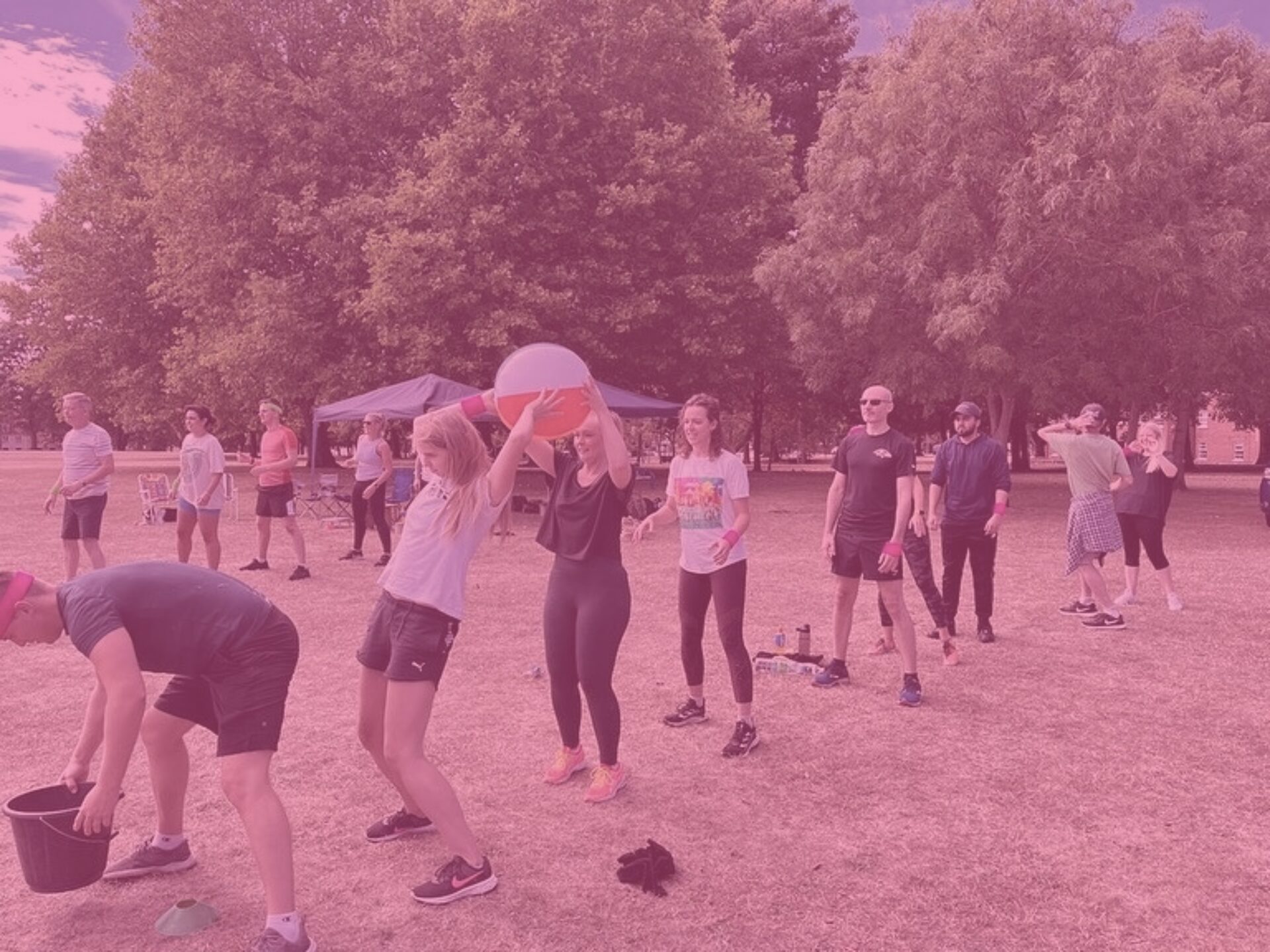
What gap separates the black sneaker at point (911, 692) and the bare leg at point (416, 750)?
12.0 ft

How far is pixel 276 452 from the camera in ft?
38.5

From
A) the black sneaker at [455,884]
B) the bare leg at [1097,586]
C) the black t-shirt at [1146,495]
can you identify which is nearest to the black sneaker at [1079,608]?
the bare leg at [1097,586]

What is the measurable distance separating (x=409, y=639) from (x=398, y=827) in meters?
1.27

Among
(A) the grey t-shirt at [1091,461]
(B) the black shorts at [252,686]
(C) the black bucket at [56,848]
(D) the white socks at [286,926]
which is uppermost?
(A) the grey t-shirt at [1091,461]

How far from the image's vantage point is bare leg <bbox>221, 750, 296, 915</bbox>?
3.27m

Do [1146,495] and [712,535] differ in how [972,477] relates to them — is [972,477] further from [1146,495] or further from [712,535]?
[712,535]

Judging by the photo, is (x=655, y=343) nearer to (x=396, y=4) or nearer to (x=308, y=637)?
(x=396, y=4)

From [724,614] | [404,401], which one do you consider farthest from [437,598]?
[404,401]

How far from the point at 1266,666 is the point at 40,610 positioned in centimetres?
830

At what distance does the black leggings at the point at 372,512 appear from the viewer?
Answer: 12.8 metres

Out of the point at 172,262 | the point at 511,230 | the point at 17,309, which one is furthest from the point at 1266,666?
the point at 17,309

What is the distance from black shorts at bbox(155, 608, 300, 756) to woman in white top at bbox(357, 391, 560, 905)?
17.0 inches

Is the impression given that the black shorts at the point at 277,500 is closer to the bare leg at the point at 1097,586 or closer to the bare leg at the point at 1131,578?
the bare leg at the point at 1097,586

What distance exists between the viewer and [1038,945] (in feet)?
11.5
